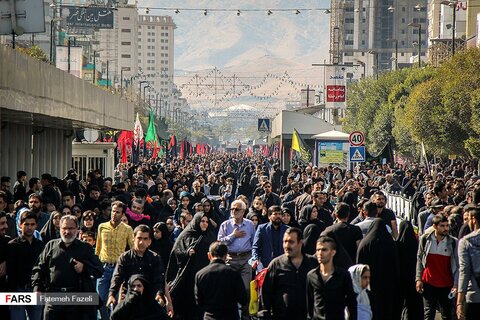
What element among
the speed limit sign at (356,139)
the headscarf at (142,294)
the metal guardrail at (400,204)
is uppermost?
the speed limit sign at (356,139)

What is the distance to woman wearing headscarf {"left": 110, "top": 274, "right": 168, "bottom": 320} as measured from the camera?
418 inches

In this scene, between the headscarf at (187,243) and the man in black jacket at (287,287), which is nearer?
the man in black jacket at (287,287)

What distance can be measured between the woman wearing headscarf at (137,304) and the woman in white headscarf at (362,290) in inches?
66.5

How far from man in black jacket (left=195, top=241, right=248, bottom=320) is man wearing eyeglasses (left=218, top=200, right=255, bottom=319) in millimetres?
3431

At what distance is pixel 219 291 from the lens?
11320 mm

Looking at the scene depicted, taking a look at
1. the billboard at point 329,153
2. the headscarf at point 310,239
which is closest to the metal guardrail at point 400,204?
the billboard at point 329,153

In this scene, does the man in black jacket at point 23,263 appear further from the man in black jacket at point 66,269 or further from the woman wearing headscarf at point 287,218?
the woman wearing headscarf at point 287,218

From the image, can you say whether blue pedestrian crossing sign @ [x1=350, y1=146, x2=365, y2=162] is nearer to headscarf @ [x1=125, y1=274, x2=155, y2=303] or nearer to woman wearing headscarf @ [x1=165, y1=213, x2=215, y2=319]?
woman wearing headscarf @ [x1=165, y1=213, x2=215, y2=319]

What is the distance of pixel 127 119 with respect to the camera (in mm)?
42406

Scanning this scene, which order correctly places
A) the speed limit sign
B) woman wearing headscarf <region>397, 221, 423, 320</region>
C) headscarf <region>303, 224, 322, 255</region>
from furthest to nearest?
the speed limit sign → headscarf <region>303, 224, 322, 255</region> → woman wearing headscarf <region>397, 221, 423, 320</region>

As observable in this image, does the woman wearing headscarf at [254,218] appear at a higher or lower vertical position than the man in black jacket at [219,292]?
higher

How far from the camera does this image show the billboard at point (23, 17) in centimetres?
2466

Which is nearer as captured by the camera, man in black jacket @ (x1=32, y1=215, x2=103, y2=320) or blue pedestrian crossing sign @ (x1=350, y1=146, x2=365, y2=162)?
man in black jacket @ (x1=32, y1=215, x2=103, y2=320)

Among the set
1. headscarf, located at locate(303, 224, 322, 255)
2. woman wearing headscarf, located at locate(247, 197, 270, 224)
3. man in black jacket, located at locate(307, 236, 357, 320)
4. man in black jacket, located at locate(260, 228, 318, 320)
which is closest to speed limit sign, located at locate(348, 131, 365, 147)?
woman wearing headscarf, located at locate(247, 197, 270, 224)
